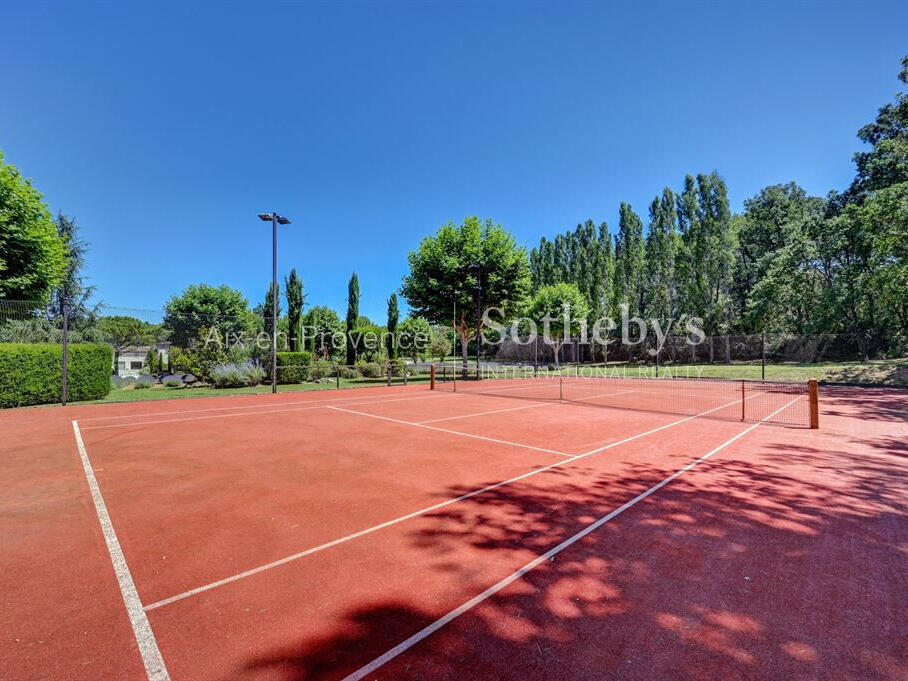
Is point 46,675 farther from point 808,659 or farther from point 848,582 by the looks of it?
point 848,582

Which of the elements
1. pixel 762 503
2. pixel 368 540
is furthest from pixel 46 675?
pixel 762 503

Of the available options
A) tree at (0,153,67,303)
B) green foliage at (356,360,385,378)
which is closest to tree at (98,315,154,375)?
tree at (0,153,67,303)

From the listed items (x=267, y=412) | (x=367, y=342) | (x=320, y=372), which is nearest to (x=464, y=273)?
(x=320, y=372)

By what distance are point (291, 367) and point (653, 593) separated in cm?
2114

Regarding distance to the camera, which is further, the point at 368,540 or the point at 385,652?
the point at 368,540

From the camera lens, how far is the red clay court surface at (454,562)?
239 cm

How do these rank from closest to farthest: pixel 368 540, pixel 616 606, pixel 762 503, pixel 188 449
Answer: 1. pixel 616 606
2. pixel 368 540
3. pixel 762 503
4. pixel 188 449

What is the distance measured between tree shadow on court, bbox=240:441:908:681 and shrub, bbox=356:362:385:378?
21.9 m

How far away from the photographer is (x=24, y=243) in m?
15.2

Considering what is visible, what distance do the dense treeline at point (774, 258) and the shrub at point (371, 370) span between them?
27.1 m

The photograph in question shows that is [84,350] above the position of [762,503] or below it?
above

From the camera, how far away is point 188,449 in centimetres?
741

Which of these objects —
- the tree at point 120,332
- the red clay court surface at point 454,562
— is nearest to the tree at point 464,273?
the tree at point 120,332

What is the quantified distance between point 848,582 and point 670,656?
1.96 metres
